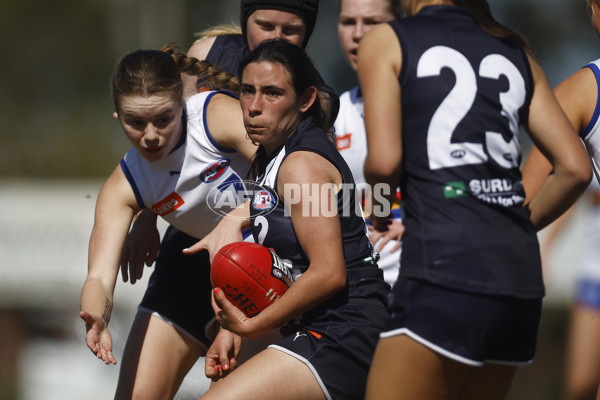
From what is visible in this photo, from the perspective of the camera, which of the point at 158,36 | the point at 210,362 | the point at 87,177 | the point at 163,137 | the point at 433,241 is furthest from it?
the point at 158,36

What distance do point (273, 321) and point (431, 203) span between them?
2.44 feet

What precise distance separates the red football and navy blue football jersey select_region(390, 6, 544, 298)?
2.02 ft

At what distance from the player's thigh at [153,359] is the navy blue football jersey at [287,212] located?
1.11 meters

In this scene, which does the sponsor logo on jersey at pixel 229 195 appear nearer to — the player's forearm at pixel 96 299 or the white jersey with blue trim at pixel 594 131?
the player's forearm at pixel 96 299

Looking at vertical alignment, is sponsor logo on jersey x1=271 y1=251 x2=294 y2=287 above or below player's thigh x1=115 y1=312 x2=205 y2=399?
above

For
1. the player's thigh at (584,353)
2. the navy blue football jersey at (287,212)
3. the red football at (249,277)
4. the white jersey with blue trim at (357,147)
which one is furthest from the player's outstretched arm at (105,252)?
the player's thigh at (584,353)

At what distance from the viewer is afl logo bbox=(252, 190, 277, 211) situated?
10.5 feet

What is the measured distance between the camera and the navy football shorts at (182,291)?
4.23m

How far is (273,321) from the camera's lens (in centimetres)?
304

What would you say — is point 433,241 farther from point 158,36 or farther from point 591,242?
point 158,36

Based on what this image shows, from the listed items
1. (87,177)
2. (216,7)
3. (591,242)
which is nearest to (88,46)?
(216,7)

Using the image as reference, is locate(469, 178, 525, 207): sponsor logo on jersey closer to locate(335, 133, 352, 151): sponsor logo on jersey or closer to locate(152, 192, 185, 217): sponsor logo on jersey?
locate(152, 192, 185, 217): sponsor logo on jersey

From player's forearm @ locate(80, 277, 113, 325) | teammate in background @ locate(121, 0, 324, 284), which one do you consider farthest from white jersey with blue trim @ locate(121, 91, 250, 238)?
player's forearm @ locate(80, 277, 113, 325)

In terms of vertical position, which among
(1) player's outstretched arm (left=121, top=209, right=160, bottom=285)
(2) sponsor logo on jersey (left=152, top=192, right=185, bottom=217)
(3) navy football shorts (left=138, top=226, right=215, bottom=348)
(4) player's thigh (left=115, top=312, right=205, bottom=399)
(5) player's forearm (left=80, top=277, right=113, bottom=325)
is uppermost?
(2) sponsor logo on jersey (left=152, top=192, right=185, bottom=217)
